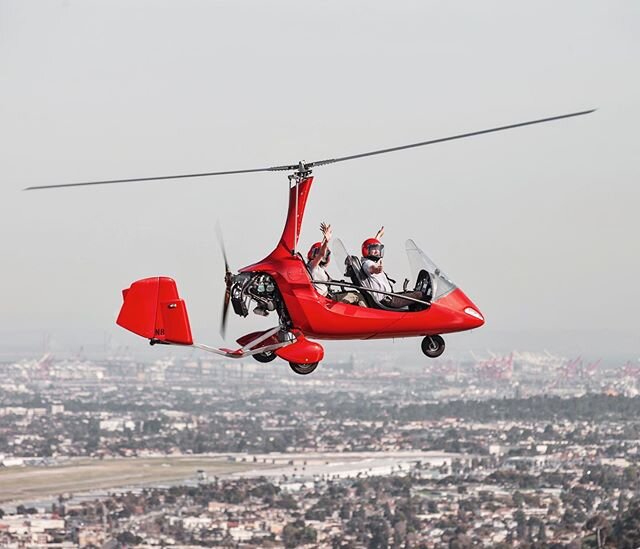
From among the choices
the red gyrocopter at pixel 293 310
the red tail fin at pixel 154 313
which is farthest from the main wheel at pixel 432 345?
the red tail fin at pixel 154 313

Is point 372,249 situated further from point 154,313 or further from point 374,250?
point 154,313

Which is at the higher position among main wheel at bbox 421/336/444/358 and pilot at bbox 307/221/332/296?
pilot at bbox 307/221/332/296

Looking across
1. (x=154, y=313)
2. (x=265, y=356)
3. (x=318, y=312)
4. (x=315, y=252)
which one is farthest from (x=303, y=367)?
(x=154, y=313)

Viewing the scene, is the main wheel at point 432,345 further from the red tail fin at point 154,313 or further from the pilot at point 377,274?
the red tail fin at point 154,313

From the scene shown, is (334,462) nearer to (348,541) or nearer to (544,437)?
(544,437)

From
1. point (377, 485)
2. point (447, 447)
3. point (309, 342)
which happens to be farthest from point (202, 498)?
point (309, 342)

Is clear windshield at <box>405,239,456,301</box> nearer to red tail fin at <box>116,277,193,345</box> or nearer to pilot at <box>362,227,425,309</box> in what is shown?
pilot at <box>362,227,425,309</box>

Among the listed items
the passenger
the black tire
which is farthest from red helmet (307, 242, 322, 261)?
the black tire
